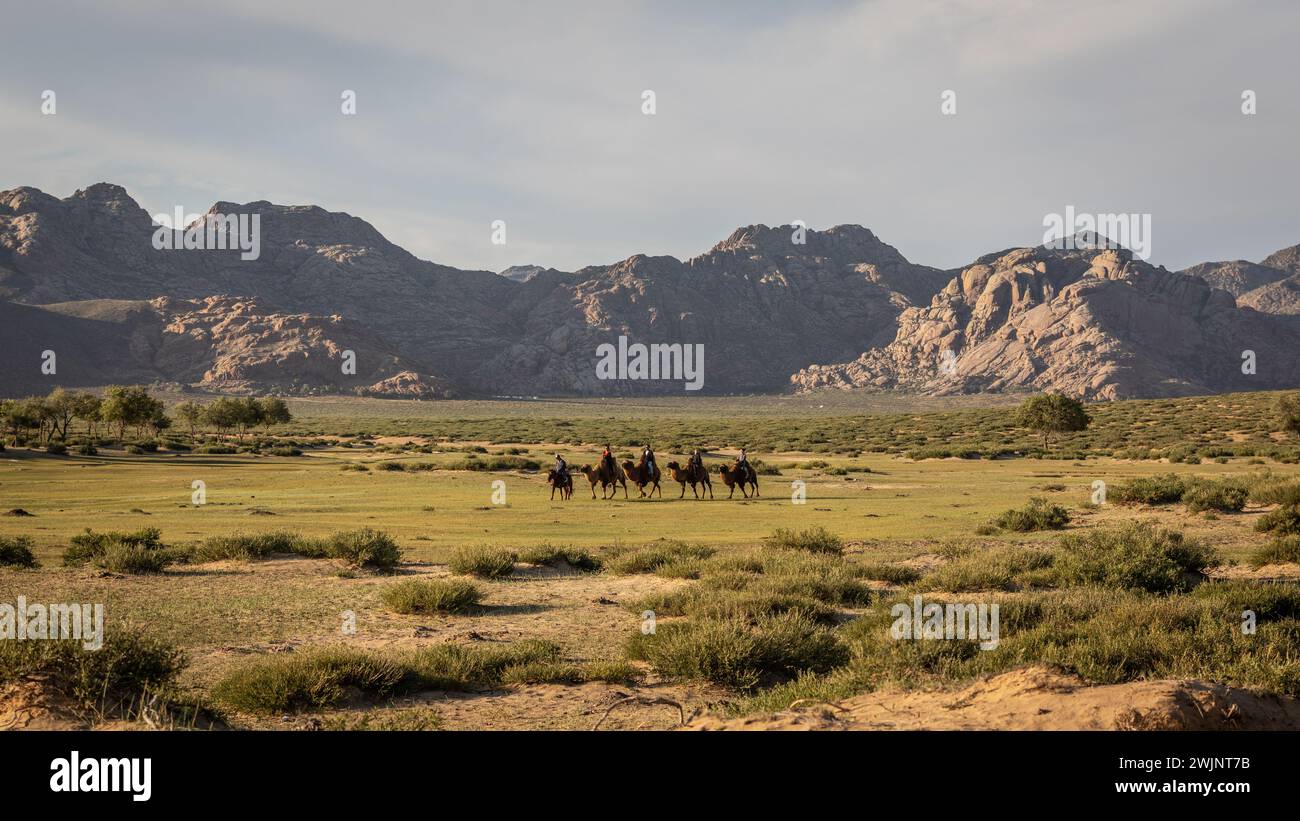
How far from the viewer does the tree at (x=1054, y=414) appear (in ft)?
203

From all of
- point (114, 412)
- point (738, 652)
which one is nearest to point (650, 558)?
point (738, 652)

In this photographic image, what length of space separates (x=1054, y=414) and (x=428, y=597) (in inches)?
2295

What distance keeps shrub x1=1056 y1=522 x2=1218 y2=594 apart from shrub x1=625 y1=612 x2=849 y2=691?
207 inches

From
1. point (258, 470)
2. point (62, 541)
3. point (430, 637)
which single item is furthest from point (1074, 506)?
point (258, 470)

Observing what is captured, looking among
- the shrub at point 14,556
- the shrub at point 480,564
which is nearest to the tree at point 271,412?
the shrub at point 14,556

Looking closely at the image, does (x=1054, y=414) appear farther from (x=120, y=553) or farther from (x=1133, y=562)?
(x=120, y=553)

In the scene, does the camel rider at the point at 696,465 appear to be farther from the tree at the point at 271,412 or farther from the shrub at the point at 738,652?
the tree at the point at 271,412

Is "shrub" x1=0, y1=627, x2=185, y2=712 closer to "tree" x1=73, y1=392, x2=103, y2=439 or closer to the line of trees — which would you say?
the line of trees

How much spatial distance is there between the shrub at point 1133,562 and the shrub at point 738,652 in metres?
5.25

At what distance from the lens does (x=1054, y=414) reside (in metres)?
62.0

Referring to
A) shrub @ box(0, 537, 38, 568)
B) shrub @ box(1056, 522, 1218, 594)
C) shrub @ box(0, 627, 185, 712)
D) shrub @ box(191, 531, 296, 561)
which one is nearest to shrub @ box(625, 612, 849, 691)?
shrub @ box(0, 627, 185, 712)
